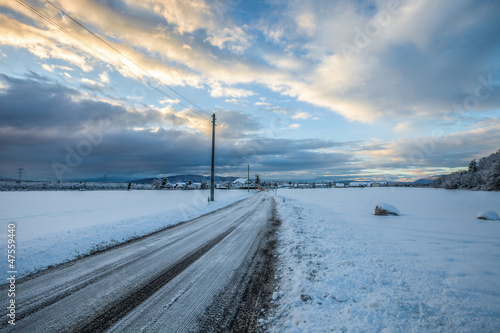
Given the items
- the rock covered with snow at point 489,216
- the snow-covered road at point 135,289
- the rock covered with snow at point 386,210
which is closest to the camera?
the snow-covered road at point 135,289

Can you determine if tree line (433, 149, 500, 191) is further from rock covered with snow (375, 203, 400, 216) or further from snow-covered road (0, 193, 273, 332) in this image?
snow-covered road (0, 193, 273, 332)

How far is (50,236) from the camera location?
7766mm

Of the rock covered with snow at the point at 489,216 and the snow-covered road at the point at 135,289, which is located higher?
the rock covered with snow at the point at 489,216

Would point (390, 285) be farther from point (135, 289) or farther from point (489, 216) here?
point (489, 216)

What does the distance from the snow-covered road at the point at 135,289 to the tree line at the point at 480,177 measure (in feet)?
185

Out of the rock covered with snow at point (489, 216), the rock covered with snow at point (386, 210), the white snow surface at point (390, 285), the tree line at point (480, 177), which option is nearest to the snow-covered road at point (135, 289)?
the white snow surface at point (390, 285)

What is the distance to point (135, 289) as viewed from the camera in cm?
400

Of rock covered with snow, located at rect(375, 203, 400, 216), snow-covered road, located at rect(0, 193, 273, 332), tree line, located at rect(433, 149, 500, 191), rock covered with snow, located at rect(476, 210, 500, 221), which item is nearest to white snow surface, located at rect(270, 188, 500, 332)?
snow-covered road, located at rect(0, 193, 273, 332)

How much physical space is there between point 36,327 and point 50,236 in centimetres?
683

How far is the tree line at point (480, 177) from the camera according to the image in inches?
1491

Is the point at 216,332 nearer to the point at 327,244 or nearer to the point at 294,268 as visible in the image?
the point at 294,268

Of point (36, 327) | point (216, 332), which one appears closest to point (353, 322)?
point (216, 332)

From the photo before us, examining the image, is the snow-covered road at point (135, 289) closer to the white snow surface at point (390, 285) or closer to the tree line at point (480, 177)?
the white snow surface at point (390, 285)

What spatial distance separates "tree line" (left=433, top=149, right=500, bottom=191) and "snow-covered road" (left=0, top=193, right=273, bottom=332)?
56.5 metres
